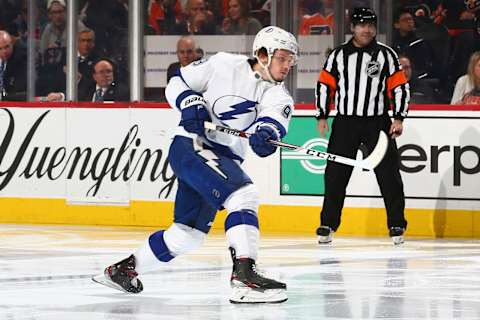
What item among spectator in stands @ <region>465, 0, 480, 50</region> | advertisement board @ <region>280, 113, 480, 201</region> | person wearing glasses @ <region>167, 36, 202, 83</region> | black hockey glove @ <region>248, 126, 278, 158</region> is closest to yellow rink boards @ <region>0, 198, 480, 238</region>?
advertisement board @ <region>280, 113, 480, 201</region>

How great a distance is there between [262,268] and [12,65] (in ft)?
14.8

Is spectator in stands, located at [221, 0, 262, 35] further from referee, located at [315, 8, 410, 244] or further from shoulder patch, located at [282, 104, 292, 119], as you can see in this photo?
shoulder patch, located at [282, 104, 292, 119]

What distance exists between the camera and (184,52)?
1172 centimetres

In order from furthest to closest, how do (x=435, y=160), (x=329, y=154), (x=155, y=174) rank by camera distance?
(x=155, y=174), (x=435, y=160), (x=329, y=154)

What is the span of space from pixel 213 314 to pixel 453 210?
178 inches

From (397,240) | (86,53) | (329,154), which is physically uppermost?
(86,53)

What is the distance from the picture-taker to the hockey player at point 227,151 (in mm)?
6566

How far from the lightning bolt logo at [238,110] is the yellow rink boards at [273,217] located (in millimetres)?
3997

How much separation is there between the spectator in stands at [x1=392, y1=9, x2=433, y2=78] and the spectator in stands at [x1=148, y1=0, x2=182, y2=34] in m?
1.87

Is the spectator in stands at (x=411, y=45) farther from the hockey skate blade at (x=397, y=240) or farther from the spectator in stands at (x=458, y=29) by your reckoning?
the hockey skate blade at (x=397, y=240)

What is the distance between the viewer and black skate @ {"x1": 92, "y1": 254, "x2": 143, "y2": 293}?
689 cm

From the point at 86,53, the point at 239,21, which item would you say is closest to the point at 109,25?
the point at 86,53

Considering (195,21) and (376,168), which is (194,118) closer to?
(376,168)

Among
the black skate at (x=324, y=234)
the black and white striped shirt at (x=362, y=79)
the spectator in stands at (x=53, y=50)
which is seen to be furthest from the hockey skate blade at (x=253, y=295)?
the spectator in stands at (x=53, y=50)
